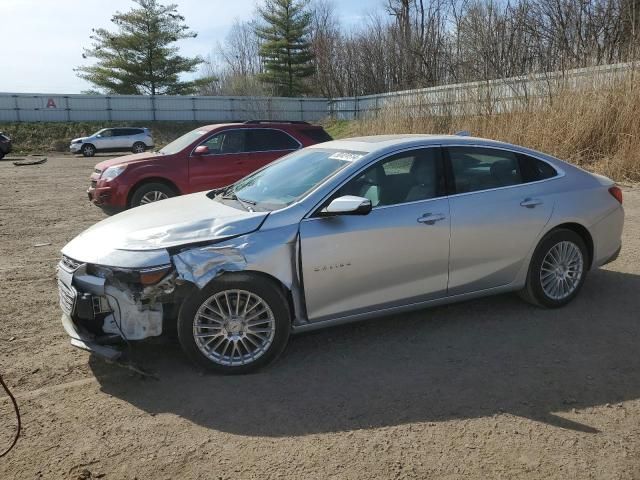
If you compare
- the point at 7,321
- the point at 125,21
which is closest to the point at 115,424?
the point at 7,321

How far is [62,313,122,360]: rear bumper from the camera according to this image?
143 inches

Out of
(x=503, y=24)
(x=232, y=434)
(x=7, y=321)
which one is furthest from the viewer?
(x=503, y=24)

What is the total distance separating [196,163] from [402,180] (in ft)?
19.2

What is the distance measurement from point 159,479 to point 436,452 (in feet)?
4.76

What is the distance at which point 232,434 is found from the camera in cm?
317

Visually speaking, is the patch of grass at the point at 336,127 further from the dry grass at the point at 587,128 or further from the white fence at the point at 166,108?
the dry grass at the point at 587,128

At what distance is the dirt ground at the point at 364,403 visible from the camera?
2891 mm

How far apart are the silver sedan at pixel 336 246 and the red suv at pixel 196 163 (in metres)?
4.46

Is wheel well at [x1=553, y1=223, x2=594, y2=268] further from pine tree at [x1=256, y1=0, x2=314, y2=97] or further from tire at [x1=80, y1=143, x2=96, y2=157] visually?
pine tree at [x1=256, y1=0, x2=314, y2=97]

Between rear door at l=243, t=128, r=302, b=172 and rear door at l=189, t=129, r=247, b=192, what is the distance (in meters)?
0.11

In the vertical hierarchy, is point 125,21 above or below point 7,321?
above

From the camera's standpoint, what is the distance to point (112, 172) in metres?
9.11

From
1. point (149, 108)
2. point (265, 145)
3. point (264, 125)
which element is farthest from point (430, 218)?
point (149, 108)

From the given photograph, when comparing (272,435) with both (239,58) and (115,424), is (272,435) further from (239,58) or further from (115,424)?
(239,58)
